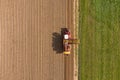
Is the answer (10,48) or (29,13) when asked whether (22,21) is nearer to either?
(29,13)

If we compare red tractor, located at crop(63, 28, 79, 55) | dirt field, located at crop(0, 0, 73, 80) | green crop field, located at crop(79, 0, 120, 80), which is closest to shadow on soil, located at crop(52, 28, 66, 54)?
dirt field, located at crop(0, 0, 73, 80)

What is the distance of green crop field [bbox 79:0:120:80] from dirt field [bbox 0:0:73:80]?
1.01 m

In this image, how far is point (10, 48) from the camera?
18750 mm

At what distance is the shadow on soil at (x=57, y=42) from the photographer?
19234mm

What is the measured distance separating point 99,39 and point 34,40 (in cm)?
429

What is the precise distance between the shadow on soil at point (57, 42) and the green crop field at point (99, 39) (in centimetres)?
133

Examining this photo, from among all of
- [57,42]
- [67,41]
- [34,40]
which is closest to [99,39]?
[67,41]

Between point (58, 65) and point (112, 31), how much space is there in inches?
168

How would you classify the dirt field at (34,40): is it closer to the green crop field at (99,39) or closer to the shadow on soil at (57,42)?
the shadow on soil at (57,42)

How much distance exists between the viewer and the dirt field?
18719 mm

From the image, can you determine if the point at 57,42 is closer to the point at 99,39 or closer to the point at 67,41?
the point at 67,41

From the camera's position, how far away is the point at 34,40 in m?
19.0

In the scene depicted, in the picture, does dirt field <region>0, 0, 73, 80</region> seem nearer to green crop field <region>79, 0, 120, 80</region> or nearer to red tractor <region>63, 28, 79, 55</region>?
red tractor <region>63, 28, 79, 55</region>

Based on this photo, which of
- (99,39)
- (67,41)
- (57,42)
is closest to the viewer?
(67,41)
